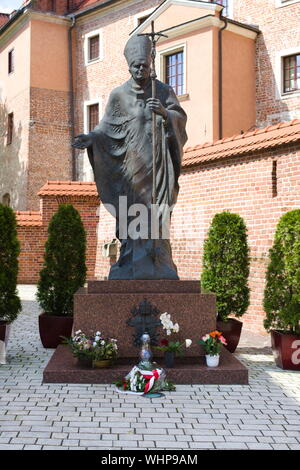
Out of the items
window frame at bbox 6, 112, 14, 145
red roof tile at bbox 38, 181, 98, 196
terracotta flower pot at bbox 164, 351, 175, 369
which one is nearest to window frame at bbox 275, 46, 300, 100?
red roof tile at bbox 38, 181, 98, 196

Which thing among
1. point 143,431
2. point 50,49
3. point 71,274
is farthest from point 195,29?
point 143,431

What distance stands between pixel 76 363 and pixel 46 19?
21749 mm

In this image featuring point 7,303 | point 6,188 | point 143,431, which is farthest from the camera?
point 6,188

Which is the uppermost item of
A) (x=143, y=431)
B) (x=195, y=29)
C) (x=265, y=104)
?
(x=195, y=29)

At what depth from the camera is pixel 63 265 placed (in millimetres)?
7988

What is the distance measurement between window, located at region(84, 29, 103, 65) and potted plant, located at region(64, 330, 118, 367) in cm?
2049

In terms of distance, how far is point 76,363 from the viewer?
18.8ft

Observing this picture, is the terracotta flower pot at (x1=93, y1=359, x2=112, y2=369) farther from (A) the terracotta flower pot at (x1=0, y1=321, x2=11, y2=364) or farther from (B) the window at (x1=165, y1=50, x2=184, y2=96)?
(B) the window at (x1=165, y1=50, x2=184, y2=96)

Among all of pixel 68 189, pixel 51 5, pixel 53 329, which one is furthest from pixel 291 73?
pixel 53 329

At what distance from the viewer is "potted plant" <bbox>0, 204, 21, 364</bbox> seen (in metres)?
6.89

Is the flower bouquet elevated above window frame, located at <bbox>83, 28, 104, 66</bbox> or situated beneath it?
situated beneath

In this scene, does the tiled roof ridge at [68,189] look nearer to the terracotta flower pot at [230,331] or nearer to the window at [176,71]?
the window at [176,71]

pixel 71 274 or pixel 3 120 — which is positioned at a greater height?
pixel 3 120

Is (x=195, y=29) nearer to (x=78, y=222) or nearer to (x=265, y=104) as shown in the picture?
(x=265, y=104)
